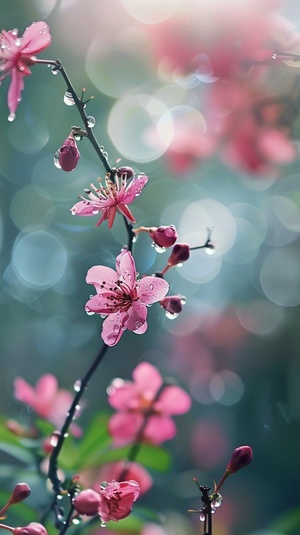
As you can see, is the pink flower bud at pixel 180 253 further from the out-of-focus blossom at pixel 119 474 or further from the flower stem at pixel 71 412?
the out-of-focus blossom at pixel 119 474

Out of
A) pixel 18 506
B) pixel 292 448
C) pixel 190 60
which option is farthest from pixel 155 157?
pixel 18 506

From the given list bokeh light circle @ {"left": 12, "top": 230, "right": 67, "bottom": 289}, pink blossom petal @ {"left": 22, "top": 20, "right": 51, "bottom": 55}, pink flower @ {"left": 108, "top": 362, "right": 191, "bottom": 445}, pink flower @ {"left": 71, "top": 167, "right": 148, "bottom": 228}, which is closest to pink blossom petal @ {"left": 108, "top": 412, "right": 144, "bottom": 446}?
pink flower @ {"left": 108, "top": 362, "right": 191, "bottom": 445}

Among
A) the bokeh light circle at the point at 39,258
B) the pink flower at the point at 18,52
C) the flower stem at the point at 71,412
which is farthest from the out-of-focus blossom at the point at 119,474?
the bokeh light circle at the point at 39,258

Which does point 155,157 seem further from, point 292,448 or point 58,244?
point 292,448

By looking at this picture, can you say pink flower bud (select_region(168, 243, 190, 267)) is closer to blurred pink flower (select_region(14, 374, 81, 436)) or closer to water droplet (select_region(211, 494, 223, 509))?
water droplet (select_region(211, 494, 223, 509))

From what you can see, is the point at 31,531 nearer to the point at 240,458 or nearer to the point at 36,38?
the point at 240,458

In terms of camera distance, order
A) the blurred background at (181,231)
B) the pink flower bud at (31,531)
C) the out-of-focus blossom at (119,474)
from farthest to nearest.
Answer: the blurred background at (181,231)
the out-of-focus blossom at (119,474)
the pink flower bud at (31,531)
